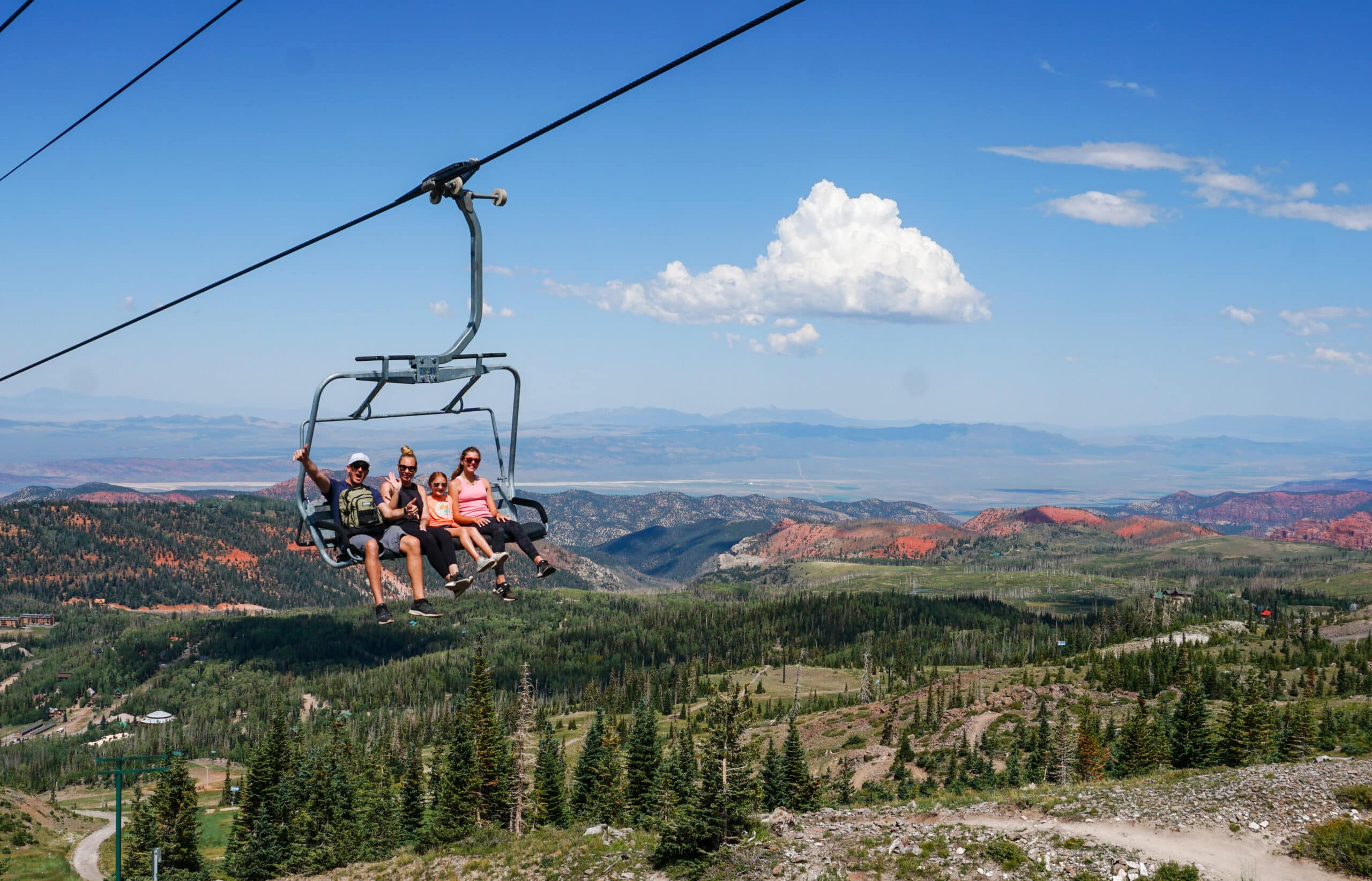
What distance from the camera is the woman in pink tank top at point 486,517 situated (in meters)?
21.1

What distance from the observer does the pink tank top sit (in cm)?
2136

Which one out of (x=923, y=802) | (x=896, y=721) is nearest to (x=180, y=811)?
(x=923, y=802)

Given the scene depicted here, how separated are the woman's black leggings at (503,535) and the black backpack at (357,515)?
2.17 m

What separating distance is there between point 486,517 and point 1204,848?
35117mm

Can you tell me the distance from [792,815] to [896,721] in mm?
99368

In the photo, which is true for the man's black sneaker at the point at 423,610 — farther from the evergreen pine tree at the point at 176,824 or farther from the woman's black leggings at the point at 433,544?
the evergreen pine tree at the point at 176,824

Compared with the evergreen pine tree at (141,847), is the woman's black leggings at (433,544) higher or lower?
higher

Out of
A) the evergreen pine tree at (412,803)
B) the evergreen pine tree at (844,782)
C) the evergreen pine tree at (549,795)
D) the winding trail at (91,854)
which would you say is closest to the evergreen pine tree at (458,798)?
the evergreen pine tree at (412,803)

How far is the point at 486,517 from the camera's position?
70.2 feet

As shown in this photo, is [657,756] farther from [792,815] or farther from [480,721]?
[792,815]

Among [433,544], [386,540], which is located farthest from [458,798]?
[433,544]

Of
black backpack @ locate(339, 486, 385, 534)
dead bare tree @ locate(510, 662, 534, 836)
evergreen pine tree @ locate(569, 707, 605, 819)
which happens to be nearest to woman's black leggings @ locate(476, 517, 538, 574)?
black backpack @ locate(339, 486, 385, 534)

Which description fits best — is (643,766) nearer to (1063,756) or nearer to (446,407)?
(1063,756)

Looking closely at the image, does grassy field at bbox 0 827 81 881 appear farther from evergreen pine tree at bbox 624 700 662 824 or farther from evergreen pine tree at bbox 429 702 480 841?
evergreen pine tree at bbox 624 700 662 824
